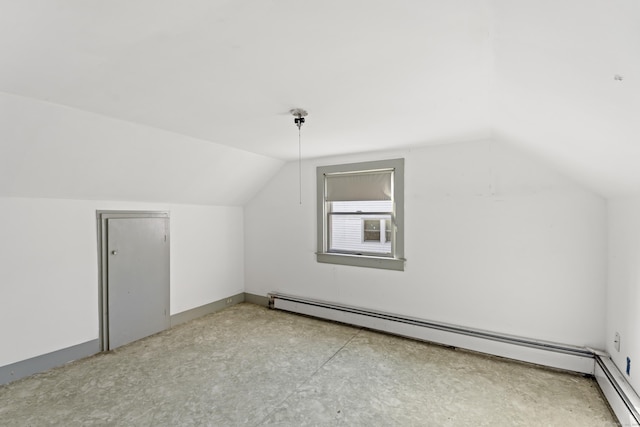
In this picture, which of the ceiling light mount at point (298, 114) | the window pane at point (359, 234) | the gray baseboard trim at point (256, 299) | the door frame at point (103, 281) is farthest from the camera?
the gray baseboard trim at point (256, 299)

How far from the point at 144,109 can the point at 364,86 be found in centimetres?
169

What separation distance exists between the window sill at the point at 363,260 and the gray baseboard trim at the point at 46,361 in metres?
2.80

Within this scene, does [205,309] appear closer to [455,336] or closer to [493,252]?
[455,336]

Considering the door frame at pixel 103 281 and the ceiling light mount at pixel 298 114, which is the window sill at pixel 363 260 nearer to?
the ceiling light mount at pixel 298 114

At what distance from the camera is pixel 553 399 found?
2.39 metres

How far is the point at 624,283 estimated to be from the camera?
235 cm

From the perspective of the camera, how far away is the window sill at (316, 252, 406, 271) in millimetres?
3748

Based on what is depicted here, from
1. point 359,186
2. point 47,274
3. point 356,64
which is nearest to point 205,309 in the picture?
point 47,274

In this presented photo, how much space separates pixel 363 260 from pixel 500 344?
1.73 meters

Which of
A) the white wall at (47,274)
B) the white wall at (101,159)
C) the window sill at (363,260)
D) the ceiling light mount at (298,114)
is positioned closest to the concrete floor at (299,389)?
the white wall at (47,274)

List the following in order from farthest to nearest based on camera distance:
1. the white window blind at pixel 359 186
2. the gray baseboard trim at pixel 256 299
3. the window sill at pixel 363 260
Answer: the gray baseboard trim at pixel 256 299 < the white window blind at pixel 359 186 < the window sill at pixel 363 260

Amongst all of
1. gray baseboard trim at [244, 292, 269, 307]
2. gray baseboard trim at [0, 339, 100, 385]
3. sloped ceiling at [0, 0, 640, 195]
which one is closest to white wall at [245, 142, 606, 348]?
sloped ceiling at [0, 0, 640, 195]

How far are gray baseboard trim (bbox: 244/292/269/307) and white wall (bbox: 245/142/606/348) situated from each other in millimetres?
1082

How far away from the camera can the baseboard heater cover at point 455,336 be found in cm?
276
